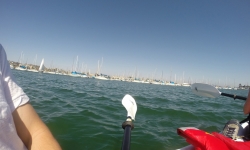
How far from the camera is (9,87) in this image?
117cm

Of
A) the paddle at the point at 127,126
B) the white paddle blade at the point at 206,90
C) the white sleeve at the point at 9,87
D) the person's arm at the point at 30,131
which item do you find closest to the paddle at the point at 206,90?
the white paddle blade at the point at 206,90

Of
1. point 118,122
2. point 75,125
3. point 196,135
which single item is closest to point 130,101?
point 118,122

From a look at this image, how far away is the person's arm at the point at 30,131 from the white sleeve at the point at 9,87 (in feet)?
0.23

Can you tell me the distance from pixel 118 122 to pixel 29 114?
344cm

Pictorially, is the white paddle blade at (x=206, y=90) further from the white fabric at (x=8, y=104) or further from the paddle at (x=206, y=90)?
the white fabric at (x=8, y=104)

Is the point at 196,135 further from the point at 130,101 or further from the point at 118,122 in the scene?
the point at 118,122

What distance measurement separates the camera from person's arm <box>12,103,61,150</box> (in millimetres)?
1245

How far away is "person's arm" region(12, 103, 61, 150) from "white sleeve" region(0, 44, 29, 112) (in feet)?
0.23

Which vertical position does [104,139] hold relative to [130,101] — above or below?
below

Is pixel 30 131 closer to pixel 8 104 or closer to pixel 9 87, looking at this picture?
pixel 8 104

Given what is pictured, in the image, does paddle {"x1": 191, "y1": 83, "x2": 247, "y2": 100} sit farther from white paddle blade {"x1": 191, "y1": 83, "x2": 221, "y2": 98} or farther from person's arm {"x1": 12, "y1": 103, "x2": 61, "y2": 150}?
person's arm {"x1": 12, "y1": 103, "x2": 61, "y2": 150}

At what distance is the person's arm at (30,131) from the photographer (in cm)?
125

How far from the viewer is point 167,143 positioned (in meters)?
3.35

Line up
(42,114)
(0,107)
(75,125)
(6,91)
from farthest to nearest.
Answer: (42,114) < (75,125) < (6,91) < (0,107)
